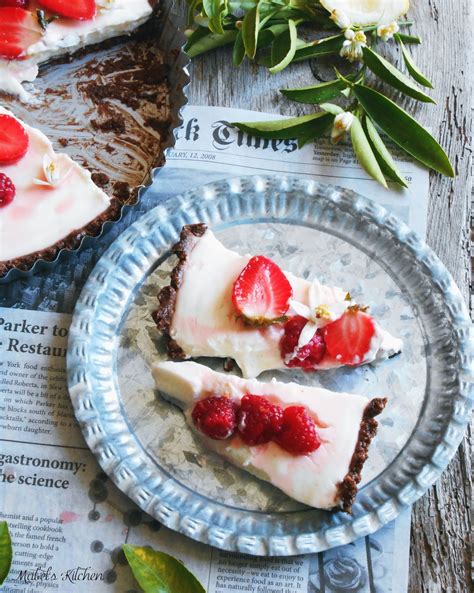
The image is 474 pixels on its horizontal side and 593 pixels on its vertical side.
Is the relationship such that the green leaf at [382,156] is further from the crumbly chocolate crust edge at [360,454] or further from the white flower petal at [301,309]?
the crumbly chocolate crust edge at [360,454]

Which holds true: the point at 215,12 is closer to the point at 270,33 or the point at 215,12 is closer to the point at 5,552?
the point at 270,33

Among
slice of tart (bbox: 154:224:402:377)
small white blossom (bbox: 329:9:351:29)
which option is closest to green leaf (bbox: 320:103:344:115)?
small white blossom (bbox: 329:9:351:29)

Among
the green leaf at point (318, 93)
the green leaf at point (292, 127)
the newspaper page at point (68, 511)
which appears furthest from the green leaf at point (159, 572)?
the green leaf at point (318, 93)

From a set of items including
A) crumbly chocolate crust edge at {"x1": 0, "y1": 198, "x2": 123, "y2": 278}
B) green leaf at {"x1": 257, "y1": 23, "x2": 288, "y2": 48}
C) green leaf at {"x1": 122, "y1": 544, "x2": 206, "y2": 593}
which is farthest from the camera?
green leaf at {"x1": 257, "y1": 23, "x2": 288, "y2": 48}

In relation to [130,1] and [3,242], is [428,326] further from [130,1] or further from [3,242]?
[130,1]

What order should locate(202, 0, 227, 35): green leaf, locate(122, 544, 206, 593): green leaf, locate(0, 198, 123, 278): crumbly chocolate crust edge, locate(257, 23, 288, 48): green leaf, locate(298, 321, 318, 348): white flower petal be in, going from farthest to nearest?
1. locate(257, 23, 288, 48): green leaf
2. locate(202, 0, 227, 35): green leaf
3. locate(0, 198, 123, 278): crumbly chocolate crust edge
4. locate(298, 321, 318, 348): white flower petal
5. locate(122, 544, 206, 593): green leaf

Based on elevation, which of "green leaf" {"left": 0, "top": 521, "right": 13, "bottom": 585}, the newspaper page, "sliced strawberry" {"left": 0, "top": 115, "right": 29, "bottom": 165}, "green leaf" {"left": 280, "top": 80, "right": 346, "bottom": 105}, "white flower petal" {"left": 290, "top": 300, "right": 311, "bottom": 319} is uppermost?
"green leaf" {"left": 280, "top": 80, "right": 346, "bottom": 105}

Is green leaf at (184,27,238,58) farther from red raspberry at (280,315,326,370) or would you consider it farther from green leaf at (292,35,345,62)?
red raspberry at (280,315,326,370)

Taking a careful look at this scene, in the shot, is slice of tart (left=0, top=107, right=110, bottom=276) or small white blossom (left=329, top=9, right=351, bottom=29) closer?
slice of tart (left=0, top=107, right=110, bottom=276)

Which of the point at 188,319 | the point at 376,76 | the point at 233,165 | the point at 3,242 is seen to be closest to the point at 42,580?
the point at 188,319
